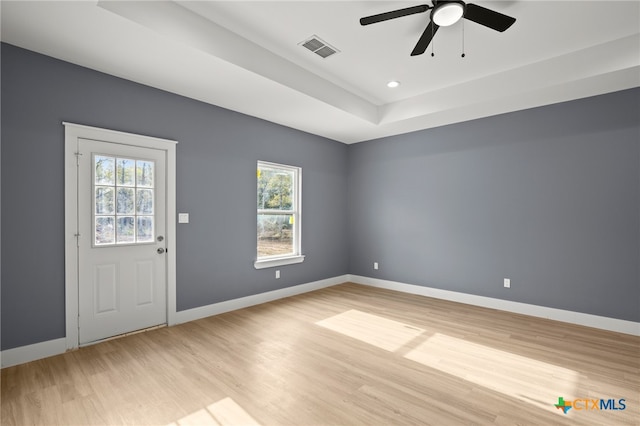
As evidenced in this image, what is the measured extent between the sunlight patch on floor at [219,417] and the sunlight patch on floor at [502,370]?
1597 mm

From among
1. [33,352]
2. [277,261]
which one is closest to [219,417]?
[33,352]

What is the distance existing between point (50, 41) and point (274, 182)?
10.0 feet

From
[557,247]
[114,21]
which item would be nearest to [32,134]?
[114,21]

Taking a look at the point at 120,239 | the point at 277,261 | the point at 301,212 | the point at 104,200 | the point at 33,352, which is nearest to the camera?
the point at 33,352

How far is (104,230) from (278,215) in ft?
8.09

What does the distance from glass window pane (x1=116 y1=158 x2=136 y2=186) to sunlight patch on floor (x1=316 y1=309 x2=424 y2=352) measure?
2.70 m

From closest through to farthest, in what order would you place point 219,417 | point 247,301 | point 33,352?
point 219,417 → point 33,352 → point 247,301

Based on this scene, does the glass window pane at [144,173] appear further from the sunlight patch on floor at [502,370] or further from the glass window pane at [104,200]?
the sunlight patch on floor at [502,370]

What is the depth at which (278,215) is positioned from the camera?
5.25 m

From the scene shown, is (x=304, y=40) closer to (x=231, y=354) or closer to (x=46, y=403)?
(x=231, y=354)

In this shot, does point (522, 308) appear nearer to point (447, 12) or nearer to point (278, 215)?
point (278, 215)

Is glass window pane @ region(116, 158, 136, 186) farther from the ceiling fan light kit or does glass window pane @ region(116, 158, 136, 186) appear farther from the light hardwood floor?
the ceiling fan light kit

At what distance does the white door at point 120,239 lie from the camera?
321 centimetres

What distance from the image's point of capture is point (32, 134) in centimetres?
292
